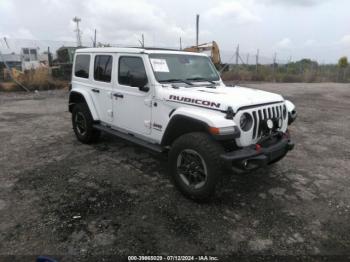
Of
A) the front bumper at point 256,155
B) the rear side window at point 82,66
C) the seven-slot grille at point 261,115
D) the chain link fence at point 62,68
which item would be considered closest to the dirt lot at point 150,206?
the front bumper at point 256,155

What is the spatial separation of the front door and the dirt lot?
714 millimetres

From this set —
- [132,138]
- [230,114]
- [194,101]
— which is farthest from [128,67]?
[230,114]

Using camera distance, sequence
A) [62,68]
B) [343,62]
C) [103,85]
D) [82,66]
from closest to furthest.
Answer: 1. [103,85]
2. [82,66]
3. [62,68]
4. [343,62]

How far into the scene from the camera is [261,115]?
339cm

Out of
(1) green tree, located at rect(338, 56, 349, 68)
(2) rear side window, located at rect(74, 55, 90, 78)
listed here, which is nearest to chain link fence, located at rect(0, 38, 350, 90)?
(1) green tree, located at rect(338, 56, 349, 68)

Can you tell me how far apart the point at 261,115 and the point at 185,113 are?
0.94 m

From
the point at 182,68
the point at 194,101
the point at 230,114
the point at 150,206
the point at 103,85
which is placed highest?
the point at 182,68

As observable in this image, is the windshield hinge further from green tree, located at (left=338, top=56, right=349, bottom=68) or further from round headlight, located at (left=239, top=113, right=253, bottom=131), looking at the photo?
green tree, located at (left=338, top=56, right=349, bottom=68)

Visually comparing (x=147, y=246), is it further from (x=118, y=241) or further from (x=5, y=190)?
(x=5, y=190)

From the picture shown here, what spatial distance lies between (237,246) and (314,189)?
1.80 metres

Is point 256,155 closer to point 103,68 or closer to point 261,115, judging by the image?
point 261,115

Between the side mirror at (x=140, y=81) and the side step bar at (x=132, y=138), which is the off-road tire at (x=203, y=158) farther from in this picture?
the side mirror at (x=140, y=81)

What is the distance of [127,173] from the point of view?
168 inches

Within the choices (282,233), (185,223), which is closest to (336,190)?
(282,233)
